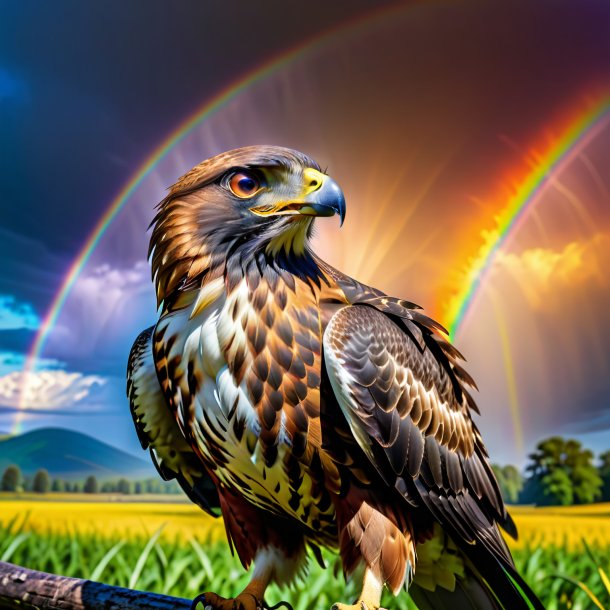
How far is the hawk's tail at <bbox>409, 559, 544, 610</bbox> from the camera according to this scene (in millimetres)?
2178

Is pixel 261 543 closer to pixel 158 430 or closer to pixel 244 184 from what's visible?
pixel 158 430

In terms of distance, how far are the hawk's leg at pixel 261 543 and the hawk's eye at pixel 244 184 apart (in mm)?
906

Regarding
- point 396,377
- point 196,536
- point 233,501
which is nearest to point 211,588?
point 196,536

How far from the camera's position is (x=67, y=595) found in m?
2.14

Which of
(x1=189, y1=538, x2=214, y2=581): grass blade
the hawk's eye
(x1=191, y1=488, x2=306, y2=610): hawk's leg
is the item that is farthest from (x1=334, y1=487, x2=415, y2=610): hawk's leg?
(x1=189, y1=538, x2=214, y2=581): grass blade

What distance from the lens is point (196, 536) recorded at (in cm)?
429

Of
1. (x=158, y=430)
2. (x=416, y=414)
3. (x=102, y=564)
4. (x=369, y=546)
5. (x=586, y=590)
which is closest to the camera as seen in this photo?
(x=369, y=546)

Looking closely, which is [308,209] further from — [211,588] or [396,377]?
[211,588]

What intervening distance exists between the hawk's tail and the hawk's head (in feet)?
4.13

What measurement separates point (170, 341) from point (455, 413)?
38.8 inches

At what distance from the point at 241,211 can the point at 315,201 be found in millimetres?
213

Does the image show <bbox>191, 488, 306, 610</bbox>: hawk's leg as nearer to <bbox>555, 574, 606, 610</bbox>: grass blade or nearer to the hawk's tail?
the hawk's tail

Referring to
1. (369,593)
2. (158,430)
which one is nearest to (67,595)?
(158,430)

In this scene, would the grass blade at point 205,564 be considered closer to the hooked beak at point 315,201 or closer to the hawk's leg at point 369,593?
the hawk's leg at point 369,593
